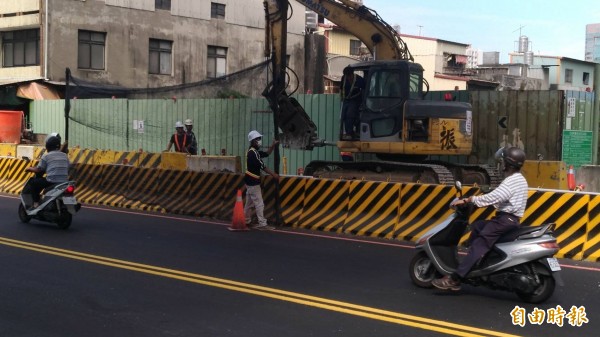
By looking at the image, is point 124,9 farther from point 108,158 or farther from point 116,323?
point 116,323

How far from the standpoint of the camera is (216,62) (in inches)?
1540

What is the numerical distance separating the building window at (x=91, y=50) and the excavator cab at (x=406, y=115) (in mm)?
21334

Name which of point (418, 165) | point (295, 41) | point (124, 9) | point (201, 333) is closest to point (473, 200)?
point (201, 333)

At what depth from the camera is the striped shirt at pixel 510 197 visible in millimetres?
7516

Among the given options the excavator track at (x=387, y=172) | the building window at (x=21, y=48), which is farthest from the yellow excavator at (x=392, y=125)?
the building window at (x=21, y=48)

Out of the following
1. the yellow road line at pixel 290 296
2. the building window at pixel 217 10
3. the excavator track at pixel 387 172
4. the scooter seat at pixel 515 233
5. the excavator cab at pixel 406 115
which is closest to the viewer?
the yellow road line at pixel 290 296

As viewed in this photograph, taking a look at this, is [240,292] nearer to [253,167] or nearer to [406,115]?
[253,167]

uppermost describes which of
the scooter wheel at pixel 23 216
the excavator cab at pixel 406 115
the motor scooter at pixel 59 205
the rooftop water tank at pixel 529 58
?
the rooftop water tank at pixel 529 58

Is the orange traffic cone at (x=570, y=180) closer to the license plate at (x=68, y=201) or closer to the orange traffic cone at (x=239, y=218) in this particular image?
the orange traffic cone at (x=239, y=218)

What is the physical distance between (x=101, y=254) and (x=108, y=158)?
37.5ft

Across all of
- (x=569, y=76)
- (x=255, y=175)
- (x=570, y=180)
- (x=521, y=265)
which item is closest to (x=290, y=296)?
(x=521, y=265)

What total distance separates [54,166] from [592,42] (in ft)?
207

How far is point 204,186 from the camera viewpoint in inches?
612

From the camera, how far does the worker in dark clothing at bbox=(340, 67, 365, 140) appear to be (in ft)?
53.1
